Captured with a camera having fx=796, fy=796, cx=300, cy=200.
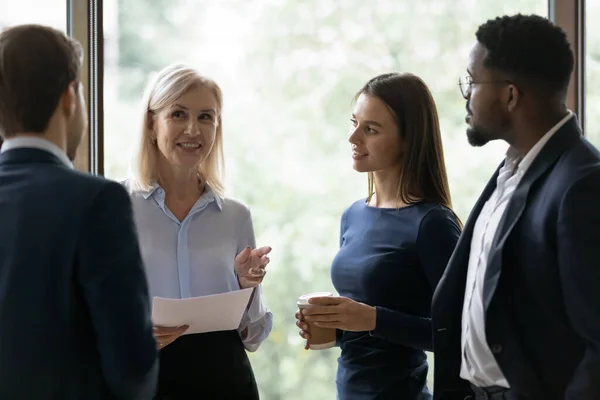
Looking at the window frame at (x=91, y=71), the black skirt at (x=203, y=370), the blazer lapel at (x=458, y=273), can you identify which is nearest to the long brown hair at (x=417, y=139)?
the blazer lapel at (x=458, y=273)

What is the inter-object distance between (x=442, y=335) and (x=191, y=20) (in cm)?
138

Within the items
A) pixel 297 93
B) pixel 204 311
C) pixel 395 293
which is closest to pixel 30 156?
pixel 204 311

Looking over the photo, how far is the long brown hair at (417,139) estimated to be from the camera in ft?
7.19

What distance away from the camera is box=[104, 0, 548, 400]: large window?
2.64 metres

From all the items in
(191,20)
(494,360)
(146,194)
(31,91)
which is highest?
(191,20)

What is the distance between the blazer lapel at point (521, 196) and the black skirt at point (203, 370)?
79cm

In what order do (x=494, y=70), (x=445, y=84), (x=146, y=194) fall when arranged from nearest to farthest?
(x=494, y=70) → (x=146, y=194) → (x=445, y=84)

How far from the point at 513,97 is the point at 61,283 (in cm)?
100

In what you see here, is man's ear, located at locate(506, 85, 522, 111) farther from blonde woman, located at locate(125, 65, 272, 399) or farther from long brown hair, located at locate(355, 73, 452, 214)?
blonde woman, located at locate(125, 65, 272, 399)

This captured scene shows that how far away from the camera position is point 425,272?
2.09 m

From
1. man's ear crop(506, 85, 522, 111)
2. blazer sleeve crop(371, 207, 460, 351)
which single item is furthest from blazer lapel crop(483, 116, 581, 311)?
blazer sleeve crop(371, 207, 460, 351)

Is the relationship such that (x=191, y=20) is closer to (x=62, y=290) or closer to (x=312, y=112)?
(x=312, y=112)

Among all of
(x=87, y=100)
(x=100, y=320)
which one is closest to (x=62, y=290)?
(x=100, y=320)

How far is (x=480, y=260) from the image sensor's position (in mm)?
1735
